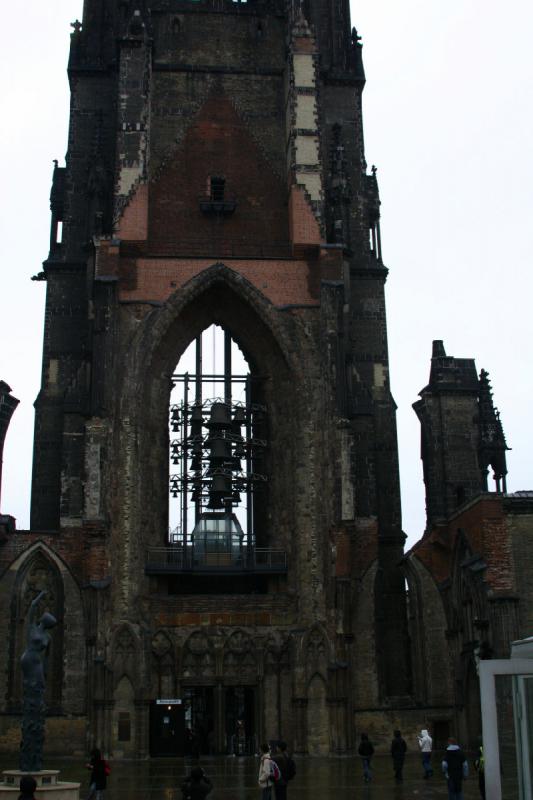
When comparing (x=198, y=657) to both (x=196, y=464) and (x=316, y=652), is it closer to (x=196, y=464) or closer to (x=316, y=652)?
(x=316, y=652)

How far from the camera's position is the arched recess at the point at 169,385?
115ft

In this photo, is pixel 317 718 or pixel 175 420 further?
pixel 175 420

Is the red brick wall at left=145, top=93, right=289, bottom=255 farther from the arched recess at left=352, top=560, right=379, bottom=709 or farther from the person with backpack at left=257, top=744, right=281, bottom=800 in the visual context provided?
the person with backpack at left=257, top=744, right=281, bottom=800

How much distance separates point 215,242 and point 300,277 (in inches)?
130

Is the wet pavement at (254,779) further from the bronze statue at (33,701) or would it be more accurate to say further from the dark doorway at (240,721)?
the bronze statue at (33,701)

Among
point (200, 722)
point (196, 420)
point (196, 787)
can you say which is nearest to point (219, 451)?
point (196, 420)

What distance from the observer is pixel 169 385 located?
37375mm

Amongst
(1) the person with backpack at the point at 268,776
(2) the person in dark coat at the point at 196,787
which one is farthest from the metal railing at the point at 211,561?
(2) the person in dark coat at the point at 196,787

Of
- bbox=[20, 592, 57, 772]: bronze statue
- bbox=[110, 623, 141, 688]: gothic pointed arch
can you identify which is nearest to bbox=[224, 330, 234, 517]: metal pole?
bbox=[110, 623, 141, 688]: gothic pointed arch

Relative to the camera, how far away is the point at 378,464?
38281mm

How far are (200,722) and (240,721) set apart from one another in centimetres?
195

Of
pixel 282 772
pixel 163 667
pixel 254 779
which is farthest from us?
pixel 163 667

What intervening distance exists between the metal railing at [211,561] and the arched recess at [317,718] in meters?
3.95

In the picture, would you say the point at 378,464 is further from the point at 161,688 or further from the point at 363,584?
the point at 161,688
